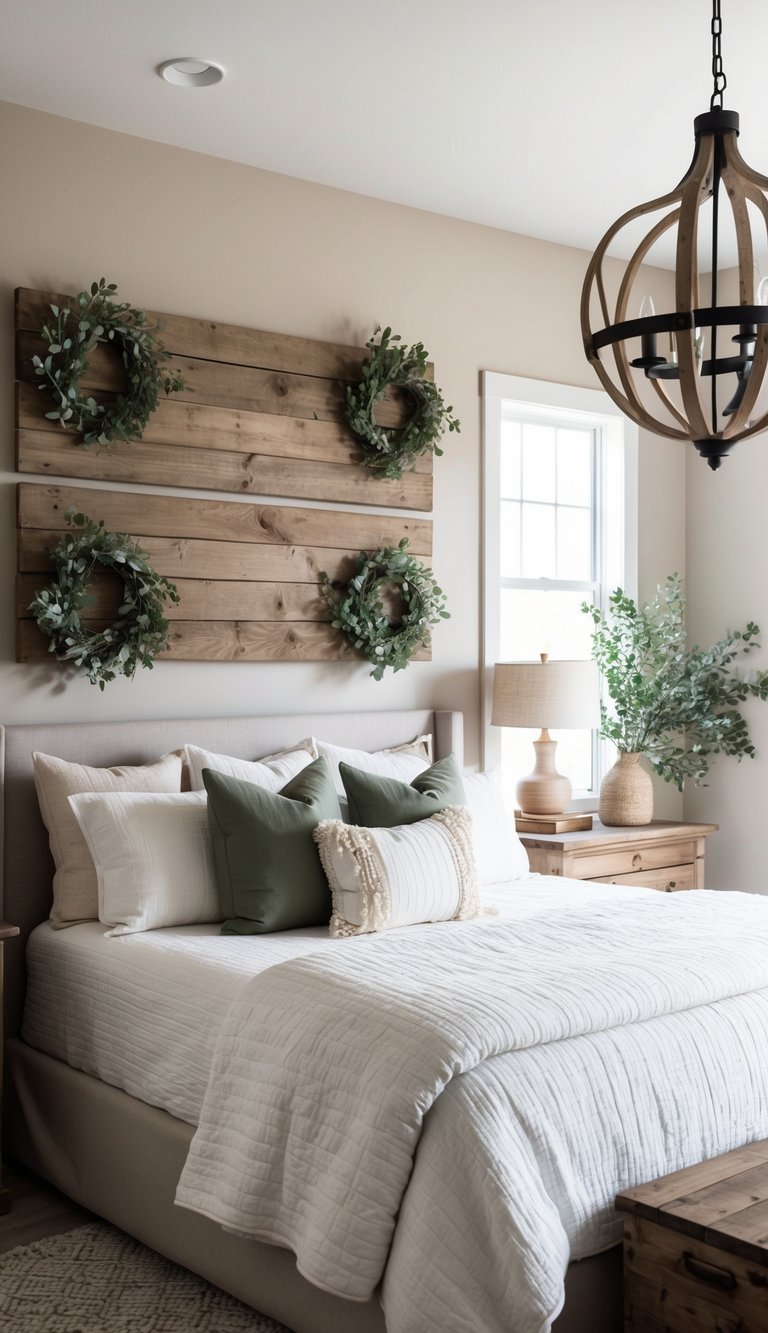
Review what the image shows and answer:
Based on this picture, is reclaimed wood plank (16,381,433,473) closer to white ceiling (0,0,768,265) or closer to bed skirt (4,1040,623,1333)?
white ceiling (0,0,768,265)

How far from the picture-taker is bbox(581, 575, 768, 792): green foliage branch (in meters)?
4.83

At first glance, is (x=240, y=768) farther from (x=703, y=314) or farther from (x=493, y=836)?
(x=703, y=314)

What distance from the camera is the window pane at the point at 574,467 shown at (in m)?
4.98

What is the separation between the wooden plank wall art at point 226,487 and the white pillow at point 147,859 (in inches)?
21.0

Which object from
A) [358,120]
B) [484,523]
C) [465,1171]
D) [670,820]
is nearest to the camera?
[465,1171]

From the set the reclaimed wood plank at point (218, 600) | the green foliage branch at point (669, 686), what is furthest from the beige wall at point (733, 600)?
the reclaimed wood plank at point (218, 600)

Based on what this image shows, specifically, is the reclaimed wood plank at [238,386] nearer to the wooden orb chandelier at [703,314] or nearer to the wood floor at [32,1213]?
the wooden orb chandelier at [703,314]

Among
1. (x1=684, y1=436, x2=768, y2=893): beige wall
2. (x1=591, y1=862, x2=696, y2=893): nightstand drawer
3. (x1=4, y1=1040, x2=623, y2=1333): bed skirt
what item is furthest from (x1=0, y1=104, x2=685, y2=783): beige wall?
(x1=4, y1=1040, x2=623, y2=1333): bed skirt

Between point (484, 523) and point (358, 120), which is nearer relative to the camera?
point (358, 120)

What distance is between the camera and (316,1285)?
7.09 ft

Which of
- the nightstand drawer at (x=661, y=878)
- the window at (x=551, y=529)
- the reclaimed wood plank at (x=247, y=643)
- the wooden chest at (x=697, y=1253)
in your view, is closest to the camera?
the wooden chest at (x=697, y=1253)

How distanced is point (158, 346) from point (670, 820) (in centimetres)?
280

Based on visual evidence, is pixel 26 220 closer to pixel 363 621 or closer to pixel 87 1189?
pixel 363 621

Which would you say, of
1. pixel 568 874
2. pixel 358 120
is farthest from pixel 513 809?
pixel 358 120
